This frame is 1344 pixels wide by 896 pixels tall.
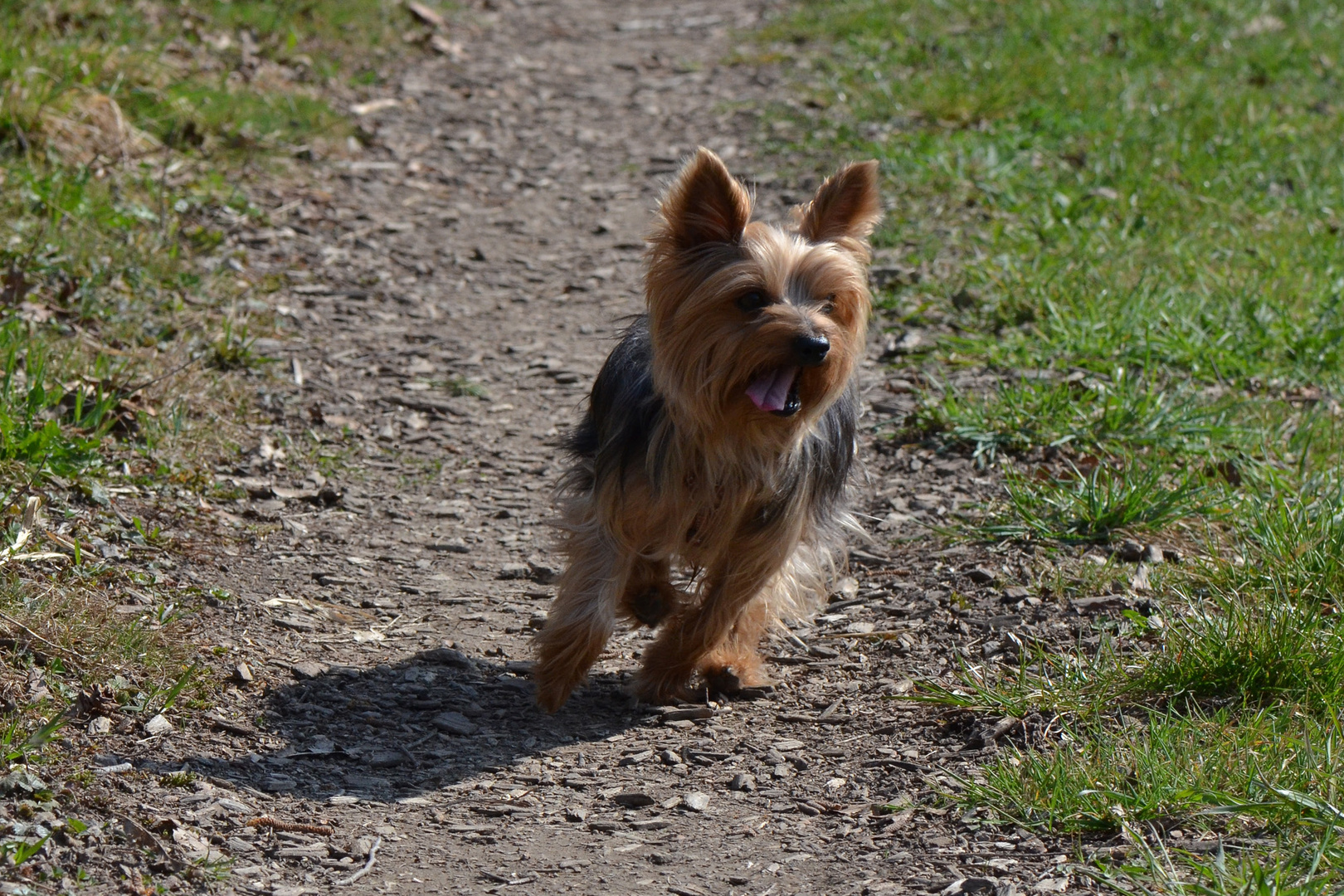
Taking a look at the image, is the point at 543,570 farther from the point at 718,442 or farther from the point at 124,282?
the point at 124,282

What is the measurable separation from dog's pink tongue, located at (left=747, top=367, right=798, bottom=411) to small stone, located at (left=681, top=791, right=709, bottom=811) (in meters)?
1.13

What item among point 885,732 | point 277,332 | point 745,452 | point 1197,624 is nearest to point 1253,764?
point 1197,624

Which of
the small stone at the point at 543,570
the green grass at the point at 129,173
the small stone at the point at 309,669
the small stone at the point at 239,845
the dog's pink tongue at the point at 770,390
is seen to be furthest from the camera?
the green grass at the point at 129,173

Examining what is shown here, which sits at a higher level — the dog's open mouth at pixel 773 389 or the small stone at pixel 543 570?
the dog's open mouth at pixel 773 389

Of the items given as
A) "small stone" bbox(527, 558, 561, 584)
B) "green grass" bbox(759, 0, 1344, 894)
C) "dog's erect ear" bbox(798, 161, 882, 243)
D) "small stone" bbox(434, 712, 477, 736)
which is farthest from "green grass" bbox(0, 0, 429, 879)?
"green grass" bbox(759, 0, 1344, 894)

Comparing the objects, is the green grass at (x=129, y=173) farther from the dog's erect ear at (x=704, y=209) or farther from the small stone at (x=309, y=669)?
the dog's erect ear at (x=704, y=209)

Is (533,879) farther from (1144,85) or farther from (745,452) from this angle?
(1144,85)

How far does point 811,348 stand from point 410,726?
1716 millimetres

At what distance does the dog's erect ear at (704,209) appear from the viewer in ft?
13.4

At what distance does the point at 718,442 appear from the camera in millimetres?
4125

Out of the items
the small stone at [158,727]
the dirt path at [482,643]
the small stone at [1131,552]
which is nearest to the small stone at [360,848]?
the dirt path at [482,643]

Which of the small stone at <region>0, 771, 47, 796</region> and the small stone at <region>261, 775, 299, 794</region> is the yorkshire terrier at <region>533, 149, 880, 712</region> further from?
the small stone at <region>0, 771, 47, 796</region>

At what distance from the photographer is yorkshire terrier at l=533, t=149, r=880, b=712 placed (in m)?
4.04

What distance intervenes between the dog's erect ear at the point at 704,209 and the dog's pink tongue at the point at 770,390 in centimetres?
45
